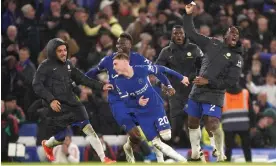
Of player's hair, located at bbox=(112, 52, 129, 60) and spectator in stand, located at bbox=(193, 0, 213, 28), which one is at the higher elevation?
spectator in stand, located at bbox=(193, 0, 213, 28)

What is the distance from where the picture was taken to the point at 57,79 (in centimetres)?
1616

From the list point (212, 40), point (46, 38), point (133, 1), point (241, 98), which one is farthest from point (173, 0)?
point (212, 40)

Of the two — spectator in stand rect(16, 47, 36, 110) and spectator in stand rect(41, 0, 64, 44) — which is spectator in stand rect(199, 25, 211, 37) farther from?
spectator in stand rect(16, 47, 36, 110)

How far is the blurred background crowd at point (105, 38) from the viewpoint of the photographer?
67.0ft

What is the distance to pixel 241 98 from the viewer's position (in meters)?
18.9

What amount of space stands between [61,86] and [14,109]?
442 centimetres

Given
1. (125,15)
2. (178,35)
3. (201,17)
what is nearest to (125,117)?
(178,35)

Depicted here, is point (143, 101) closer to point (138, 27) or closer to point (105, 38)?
point (105, 38)

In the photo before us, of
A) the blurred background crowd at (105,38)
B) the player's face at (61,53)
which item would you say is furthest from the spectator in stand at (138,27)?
the player's face at (61,53)

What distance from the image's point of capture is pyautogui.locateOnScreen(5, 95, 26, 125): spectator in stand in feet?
66.4

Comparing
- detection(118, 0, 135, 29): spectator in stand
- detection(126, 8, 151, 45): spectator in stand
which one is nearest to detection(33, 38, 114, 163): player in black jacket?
detection(126, 8, 151, 45): spectator in stand

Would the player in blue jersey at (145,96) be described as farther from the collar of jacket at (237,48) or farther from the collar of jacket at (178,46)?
the collar of jacket at (178,46)

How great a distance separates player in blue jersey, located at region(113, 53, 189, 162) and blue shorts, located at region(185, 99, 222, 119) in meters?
1.01

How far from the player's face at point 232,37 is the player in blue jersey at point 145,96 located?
136cm
